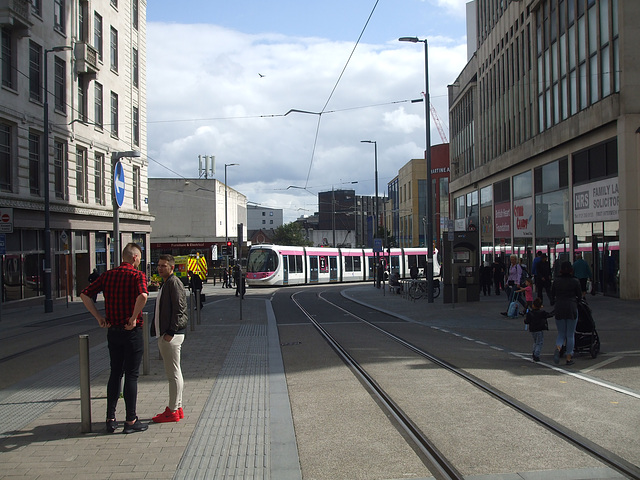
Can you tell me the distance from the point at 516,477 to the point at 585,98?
21420mm

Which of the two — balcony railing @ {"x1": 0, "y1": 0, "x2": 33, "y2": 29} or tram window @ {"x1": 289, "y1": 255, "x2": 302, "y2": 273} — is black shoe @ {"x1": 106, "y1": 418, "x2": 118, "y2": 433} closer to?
balcony railing @ {"x1": 0, "y1": 0, "x2": 33, "y2": 29}

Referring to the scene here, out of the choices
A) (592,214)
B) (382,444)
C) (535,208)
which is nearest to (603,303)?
(592,214)

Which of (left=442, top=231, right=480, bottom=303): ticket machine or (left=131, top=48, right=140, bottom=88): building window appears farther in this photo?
(left=131, top=48, right=140, bottom=88): building window

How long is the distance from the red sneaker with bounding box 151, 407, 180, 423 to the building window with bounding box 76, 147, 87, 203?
29472 millimetres

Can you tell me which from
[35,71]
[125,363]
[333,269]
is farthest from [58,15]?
[125,363]

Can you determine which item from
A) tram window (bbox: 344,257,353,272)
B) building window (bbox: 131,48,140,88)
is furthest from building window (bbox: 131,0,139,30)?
tram window (bbox: 344,257,353,272)

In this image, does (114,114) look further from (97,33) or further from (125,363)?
(125,363)

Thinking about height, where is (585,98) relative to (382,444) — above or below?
above

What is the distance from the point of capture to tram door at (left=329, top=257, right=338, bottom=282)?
48.7 metres

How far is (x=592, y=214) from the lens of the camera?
22.7m

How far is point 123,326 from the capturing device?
20.2 ft

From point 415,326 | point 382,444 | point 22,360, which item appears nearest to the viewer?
point 382,444

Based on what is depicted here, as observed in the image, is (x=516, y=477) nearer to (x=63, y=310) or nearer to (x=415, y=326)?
(x=415, y=326)

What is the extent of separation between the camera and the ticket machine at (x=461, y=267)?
23719mm
